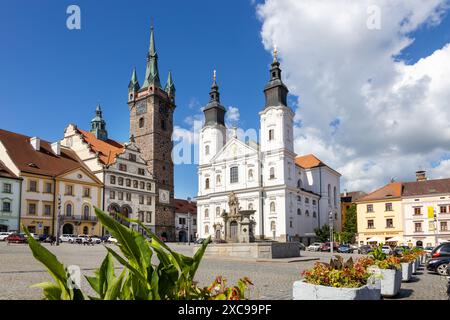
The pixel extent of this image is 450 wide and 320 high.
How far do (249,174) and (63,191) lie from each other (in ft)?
87.6

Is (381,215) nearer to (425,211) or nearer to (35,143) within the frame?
(425,211)

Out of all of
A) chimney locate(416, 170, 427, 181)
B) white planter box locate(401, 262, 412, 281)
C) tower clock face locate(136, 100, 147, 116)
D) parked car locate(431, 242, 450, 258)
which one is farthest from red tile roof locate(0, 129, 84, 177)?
chimney locate(416, 170, 427, 181)

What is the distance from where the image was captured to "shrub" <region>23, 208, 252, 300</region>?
1983mm

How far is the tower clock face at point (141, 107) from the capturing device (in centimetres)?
7393

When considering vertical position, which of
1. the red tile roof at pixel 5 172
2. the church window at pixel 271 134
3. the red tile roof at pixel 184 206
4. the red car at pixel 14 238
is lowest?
the red car at pixel 14 238

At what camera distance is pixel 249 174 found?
2405 inches

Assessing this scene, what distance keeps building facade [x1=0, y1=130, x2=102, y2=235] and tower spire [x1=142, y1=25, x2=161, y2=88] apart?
85.1 ft

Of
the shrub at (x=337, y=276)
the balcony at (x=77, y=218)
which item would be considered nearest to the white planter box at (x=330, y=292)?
the shrub at (x=337, y=276)

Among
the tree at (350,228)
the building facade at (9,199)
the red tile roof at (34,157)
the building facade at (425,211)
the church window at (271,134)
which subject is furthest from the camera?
the tree at (350,228)

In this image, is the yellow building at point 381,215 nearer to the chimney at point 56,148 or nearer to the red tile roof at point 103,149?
the red tile roof at point 103,149

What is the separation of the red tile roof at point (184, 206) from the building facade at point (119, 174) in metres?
14.2

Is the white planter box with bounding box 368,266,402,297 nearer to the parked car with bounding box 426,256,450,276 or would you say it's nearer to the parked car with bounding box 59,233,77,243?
the parked car with bounding box 426,256,450,276

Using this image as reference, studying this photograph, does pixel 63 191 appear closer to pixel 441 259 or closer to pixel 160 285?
pixel 441 259

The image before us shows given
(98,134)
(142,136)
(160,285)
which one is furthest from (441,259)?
(98,134)
